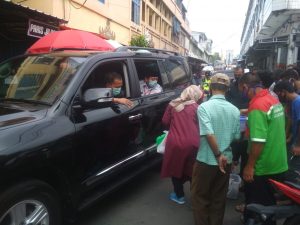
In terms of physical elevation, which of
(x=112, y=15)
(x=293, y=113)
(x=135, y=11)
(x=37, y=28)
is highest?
(x=135, y=11)

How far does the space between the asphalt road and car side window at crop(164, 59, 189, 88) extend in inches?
71.9

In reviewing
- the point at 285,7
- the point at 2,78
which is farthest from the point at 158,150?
the point at 285,7

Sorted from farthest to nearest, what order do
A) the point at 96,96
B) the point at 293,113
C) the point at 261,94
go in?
the point at 293,113
the point at 96,96
the point at 261,94

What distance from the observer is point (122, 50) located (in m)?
5.03

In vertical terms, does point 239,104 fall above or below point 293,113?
below

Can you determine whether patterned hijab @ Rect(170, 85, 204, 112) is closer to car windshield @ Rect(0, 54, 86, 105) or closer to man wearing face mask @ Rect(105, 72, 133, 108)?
man wearing face mask @ Rect(105, 72, 133, 108)

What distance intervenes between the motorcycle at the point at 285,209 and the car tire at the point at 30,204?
1.78m

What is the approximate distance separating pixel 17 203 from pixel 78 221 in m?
1.38

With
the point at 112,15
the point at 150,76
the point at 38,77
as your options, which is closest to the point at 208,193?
the point at 38,77

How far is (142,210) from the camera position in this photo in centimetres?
449

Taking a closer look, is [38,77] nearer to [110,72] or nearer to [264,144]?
[110,72]

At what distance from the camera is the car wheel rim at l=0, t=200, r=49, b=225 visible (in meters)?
2.86

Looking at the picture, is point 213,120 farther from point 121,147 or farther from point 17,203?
point 17,203

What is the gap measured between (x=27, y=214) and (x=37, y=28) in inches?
257
